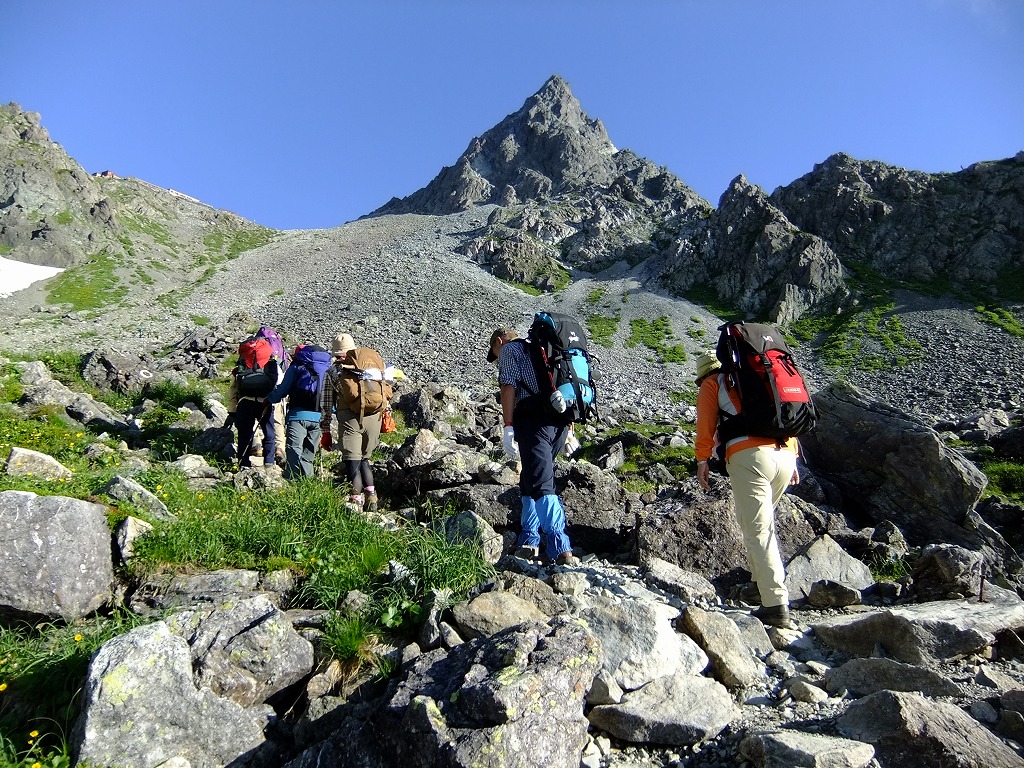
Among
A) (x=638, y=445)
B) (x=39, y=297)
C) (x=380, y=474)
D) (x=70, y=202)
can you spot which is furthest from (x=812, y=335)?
(x=70, y=202)

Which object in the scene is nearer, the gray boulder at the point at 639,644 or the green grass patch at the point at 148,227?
the gray boulder at the point at 639,644

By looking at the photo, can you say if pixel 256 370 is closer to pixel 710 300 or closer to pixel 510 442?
pixel 510 442

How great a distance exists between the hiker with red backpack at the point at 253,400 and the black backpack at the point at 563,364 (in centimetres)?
535

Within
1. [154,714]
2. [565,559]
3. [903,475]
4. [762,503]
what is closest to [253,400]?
[565,559]

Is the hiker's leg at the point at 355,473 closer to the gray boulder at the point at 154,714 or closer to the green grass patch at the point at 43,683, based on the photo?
the green grass patch at the point at 43,683

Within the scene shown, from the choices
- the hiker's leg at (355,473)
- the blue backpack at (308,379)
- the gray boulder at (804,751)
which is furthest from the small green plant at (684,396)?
the gray boulder at (804,751)

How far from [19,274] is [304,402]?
261 feet

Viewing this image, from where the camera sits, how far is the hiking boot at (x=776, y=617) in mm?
4773

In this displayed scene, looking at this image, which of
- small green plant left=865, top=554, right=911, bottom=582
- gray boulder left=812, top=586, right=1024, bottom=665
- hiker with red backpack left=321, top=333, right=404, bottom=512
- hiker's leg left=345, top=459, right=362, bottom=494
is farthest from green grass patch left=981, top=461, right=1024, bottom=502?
hiker's leg left=345, top=459, right=362, bottom=494

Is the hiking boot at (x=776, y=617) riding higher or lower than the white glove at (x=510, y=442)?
lower

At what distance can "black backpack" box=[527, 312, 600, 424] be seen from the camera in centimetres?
609

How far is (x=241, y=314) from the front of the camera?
37.2 m

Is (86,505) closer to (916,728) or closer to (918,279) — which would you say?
(916,728)

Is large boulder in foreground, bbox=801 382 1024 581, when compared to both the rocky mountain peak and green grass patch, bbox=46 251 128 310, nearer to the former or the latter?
green grass patch, bbox=46 251 128 310
